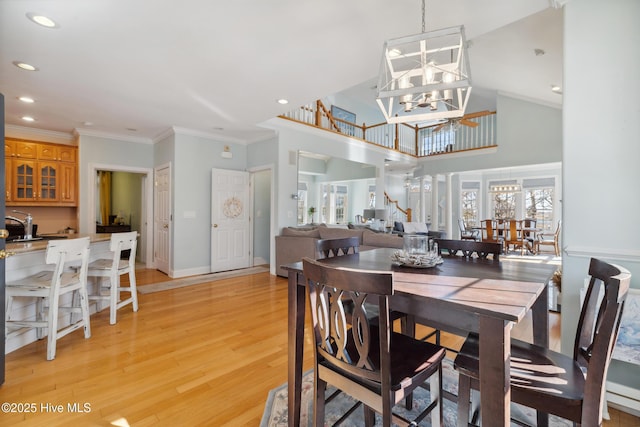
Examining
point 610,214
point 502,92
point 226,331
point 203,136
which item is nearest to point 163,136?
point 203,136

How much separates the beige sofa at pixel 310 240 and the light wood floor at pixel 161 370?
142cm

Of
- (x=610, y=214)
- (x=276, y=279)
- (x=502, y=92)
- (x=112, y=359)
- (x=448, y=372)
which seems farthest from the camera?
(x=502, y=92)

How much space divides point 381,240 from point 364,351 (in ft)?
10.1

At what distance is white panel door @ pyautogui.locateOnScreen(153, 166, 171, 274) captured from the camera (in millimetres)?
5277

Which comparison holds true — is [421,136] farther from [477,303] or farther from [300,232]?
[477,303]

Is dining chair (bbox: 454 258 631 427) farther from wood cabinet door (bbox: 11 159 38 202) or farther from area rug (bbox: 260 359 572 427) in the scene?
wood cabinet door (bbox: 11 159 38 202)

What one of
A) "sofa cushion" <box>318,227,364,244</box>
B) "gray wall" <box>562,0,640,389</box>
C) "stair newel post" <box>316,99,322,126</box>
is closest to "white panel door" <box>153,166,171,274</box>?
"sofa cushion" <box>318,227,364,244</box>

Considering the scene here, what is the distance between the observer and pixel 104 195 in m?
6.95

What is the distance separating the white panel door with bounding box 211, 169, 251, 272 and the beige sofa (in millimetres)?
Answer: 1087

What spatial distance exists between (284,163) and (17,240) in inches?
139

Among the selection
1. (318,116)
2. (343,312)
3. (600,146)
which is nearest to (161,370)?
(343,312)

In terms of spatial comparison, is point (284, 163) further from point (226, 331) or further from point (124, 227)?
point (124, 227)

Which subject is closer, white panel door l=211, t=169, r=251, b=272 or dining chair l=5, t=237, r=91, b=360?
dining chair l=5, t=237, r=91, b=360

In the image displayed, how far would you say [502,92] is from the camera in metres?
6.94
